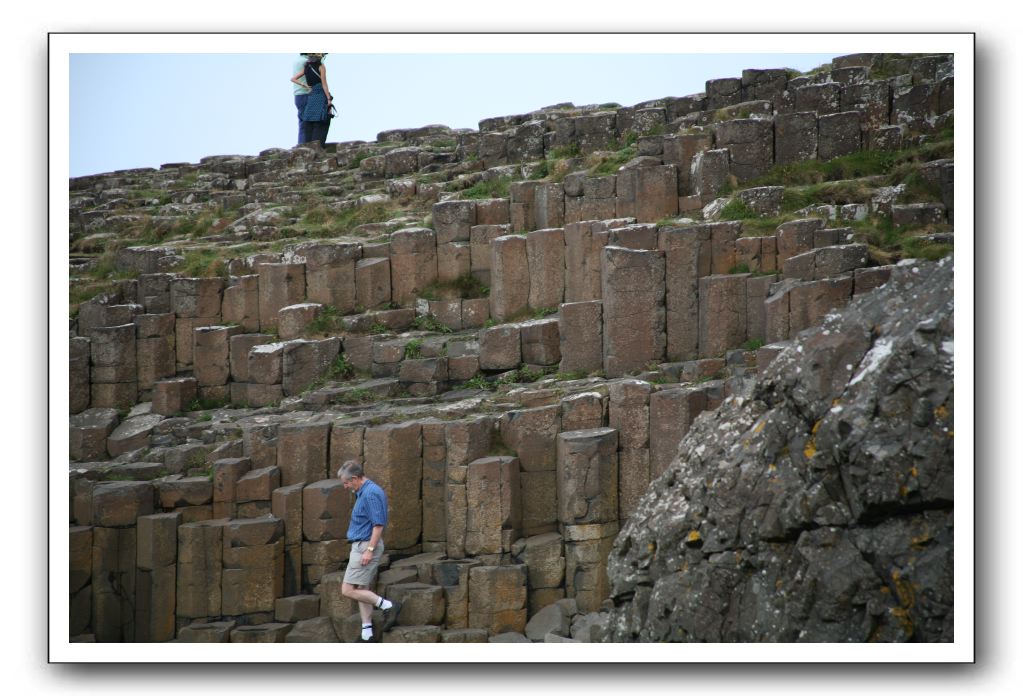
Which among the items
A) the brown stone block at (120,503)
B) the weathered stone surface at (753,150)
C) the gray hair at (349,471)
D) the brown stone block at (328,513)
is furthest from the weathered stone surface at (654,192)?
the brown stone block at (120,503)

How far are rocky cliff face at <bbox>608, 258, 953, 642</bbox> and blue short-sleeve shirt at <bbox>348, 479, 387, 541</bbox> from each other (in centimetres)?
327

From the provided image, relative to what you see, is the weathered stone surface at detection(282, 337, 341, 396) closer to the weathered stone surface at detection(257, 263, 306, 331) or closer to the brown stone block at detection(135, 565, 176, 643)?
the weathered stone surface at detection(257, 263, 306, 331)

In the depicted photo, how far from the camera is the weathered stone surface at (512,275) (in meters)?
19.9

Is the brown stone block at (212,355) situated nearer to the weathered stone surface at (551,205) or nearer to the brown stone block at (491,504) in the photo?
the weathered stone surface at (551,205)

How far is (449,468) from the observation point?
15852 mm

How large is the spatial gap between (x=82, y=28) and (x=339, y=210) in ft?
41.5

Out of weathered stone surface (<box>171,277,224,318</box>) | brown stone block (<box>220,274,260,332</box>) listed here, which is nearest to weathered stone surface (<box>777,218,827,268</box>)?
brown stone block (<box>220,274,260,332</box>)

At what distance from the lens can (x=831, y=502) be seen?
444 inches

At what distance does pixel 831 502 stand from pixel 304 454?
762cm

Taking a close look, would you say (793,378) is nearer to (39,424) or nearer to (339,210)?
(39,424)

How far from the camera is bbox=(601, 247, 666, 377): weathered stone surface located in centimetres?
1727

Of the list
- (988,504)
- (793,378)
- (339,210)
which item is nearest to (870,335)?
(793,378)

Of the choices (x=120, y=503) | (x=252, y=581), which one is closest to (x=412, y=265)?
(x=120, y=503)

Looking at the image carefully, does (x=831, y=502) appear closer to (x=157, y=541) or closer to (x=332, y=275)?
(x=157, y=541)
